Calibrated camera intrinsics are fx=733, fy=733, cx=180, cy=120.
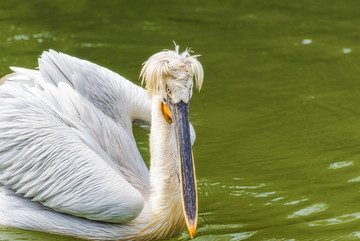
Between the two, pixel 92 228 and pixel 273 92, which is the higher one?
pixel 273 92

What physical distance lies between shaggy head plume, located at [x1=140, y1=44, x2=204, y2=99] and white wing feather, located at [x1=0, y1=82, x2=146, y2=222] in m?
0.64

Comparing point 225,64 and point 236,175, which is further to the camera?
point 225,64

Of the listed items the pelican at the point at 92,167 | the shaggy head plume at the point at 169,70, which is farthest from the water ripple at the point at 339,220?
the shaggy head plume at the point at 169,70

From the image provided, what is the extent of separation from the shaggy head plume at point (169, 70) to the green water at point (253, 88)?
1.12 m

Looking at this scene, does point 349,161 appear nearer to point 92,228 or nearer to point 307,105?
point 307,105

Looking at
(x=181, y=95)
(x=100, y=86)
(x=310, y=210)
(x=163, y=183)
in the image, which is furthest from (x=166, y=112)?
(x=310, y=210)

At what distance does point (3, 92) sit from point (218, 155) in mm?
2064

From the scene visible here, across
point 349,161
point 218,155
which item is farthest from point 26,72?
point 349,161

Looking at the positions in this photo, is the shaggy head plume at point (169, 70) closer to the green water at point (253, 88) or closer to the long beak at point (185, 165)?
the long beak at point (185, 165)

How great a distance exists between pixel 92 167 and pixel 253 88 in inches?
129

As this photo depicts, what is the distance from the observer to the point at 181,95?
15.1ft

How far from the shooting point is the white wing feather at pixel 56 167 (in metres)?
4.77

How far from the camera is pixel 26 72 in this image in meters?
5.57

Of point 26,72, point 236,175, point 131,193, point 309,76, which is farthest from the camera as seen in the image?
point 309,76
